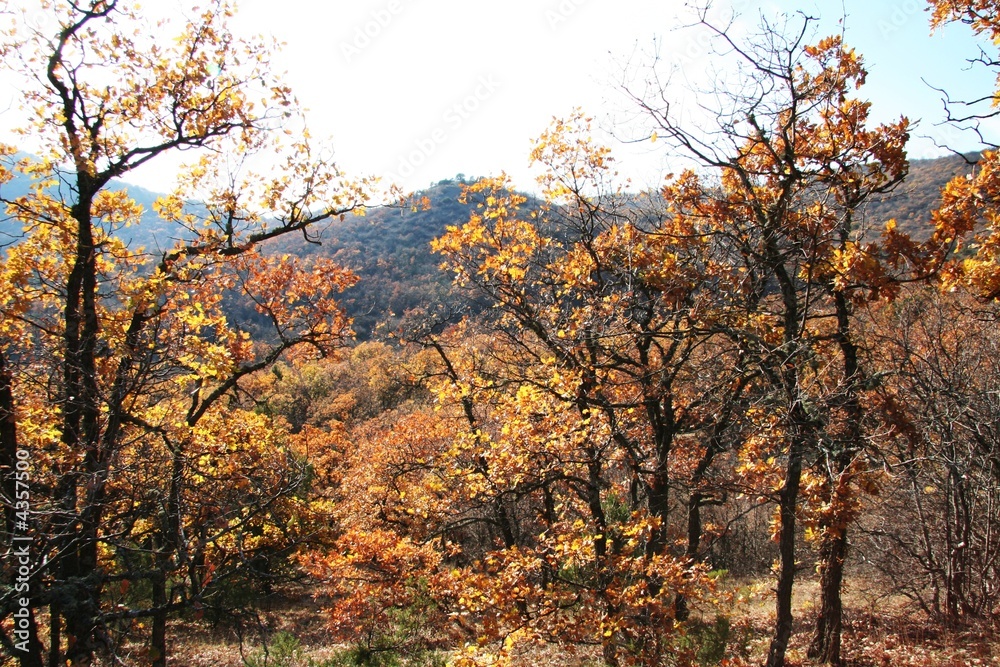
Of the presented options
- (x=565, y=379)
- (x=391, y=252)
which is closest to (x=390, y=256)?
(x=391, y=252)

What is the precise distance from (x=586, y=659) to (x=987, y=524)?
6.47m

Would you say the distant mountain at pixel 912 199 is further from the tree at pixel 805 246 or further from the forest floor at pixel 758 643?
the forest floor at pixel 758 643

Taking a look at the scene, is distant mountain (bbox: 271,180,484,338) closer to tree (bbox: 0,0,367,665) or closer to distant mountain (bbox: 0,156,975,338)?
distant mountain (bbox: 0,156,975,338)

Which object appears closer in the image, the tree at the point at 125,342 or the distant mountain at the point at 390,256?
the tree at the point at 125,342

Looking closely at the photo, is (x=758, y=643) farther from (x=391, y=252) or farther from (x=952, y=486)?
(x=391, y=252)

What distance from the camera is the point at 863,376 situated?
556 cm

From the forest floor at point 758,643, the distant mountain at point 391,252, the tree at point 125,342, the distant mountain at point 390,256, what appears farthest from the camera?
the distant mountain at point 390,256

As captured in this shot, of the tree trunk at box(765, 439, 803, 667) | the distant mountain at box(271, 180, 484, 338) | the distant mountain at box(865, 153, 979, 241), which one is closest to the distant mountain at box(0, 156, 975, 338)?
the distant mountain at box(271, 180, 484, 338)

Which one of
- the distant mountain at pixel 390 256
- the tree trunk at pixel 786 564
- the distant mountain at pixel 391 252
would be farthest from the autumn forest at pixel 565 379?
the distant mountain at pixel 390 256

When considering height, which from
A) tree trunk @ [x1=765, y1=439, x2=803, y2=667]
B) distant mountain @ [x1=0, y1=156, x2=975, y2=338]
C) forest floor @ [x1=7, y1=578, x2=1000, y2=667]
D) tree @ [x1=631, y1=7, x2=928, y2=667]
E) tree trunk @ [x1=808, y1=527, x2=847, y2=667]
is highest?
distant mountain @ [x1=0, y1=156, x2=975, y2=338]

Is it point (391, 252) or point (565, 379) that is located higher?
point (391, 252)

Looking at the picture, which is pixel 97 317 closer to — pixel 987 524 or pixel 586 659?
pixel 586 659

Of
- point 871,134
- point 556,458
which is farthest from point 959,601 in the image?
point 871,134

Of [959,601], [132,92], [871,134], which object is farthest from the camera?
[959,601]
